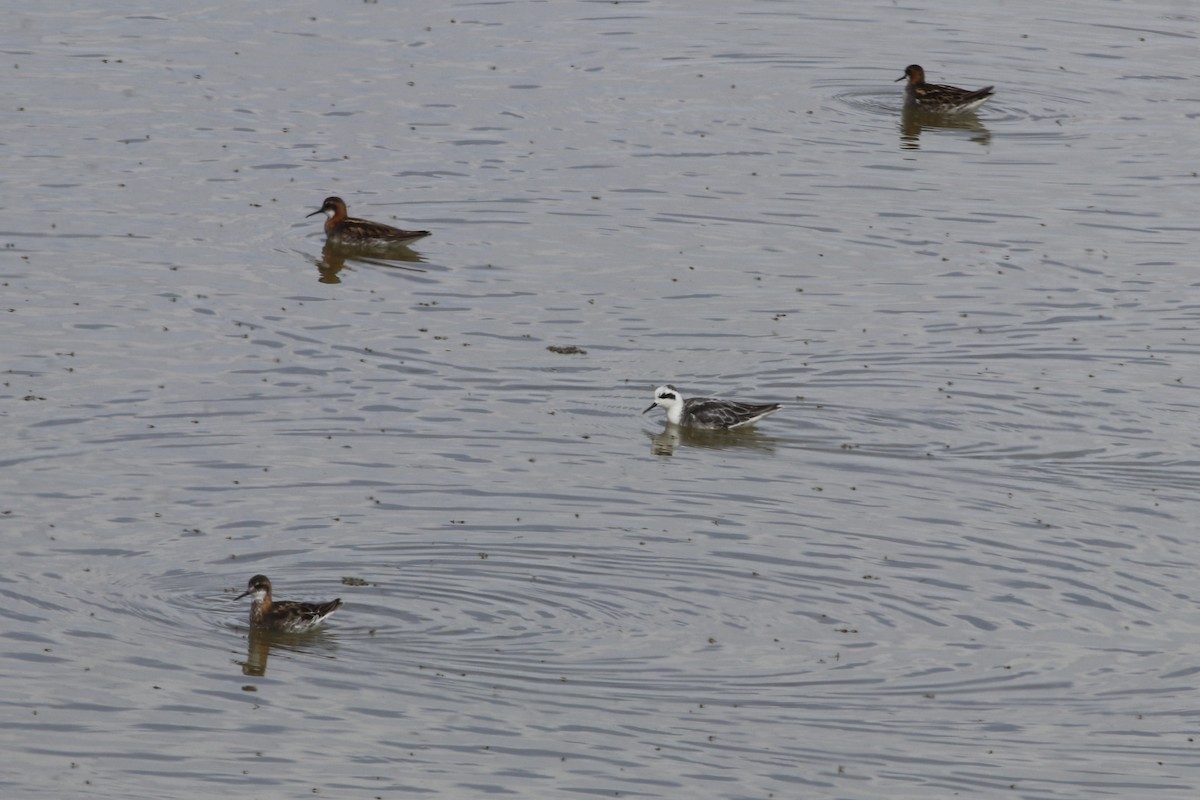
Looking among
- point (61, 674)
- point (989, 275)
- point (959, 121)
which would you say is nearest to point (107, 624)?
point (61, 674)

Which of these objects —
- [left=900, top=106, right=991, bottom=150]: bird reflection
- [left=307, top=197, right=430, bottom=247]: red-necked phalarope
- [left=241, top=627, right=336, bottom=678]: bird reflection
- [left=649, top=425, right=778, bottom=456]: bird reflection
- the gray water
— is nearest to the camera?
the gray water

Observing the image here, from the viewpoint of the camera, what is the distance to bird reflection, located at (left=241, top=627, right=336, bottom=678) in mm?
17094

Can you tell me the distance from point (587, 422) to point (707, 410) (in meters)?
1.40

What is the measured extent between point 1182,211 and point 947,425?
10552 millimetres

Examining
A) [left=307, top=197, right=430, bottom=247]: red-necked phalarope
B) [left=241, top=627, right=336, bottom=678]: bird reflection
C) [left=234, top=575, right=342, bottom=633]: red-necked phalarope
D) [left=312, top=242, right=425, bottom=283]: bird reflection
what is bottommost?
[left=241, top=627, right=336, bottom=678]: bird reflection

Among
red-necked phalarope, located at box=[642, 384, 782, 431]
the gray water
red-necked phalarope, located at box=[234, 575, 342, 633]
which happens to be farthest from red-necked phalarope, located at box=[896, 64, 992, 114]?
red-necked phalarope, located at box=[234, 575, 342, 633]

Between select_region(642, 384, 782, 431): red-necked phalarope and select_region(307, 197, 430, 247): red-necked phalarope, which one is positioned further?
select_region(307, 197, 430, 247): red-necked phalarope

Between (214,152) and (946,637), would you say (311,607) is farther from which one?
(214,152)

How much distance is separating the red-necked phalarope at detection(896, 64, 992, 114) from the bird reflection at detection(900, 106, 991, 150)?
16cm

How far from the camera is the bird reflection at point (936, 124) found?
36.0 metres

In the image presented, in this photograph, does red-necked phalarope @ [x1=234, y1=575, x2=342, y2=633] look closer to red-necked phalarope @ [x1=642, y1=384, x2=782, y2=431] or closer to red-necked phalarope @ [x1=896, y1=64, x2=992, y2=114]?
red-necked phalarope @ [x1=642, y1=384, x2=782, y2=431]

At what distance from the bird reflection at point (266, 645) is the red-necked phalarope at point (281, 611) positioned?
54mm

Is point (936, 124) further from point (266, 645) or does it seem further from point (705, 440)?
point (266, 645)

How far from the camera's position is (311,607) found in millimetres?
17281
